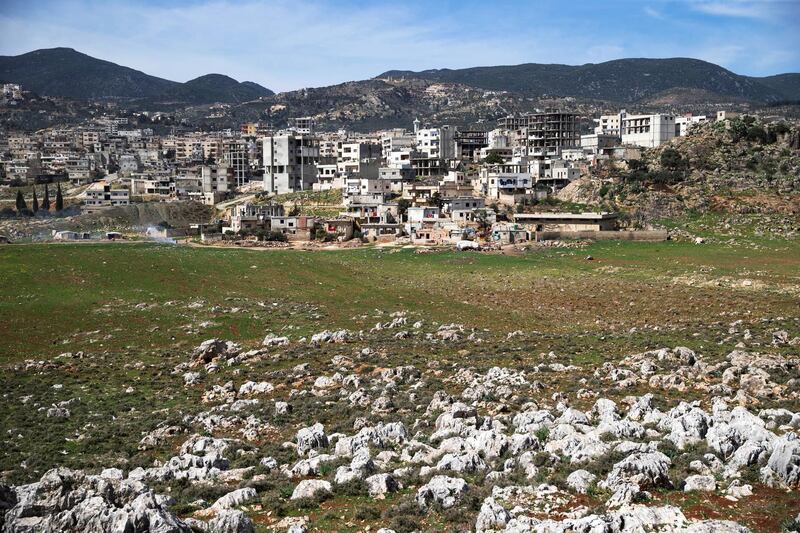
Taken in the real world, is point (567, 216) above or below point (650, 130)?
below

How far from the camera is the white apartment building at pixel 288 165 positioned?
11669cm

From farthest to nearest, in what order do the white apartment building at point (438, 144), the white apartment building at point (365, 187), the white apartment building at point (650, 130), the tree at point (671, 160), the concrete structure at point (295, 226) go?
1. the white apartment building at point (438, 144)
2. the white apartment building at point (650, 130)
3. the white apartment building at point (365, 187)
4. the tree at point (671, 160)
5. the concrete structure at point (295, 226)

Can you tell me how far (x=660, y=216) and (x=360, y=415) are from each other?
6841 cm

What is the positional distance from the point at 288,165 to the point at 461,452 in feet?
339

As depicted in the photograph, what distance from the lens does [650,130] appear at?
11962 centimetres

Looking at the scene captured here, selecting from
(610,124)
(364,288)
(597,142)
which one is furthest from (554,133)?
(364,288)

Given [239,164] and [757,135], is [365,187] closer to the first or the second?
[757,135]

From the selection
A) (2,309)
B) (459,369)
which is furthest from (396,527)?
(2,309)

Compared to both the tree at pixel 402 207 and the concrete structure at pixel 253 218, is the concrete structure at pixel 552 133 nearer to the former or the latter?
the tree at pixel 402 207

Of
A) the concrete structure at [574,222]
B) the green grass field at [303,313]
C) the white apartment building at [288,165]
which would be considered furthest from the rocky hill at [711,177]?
the white apartment building at [288,165]

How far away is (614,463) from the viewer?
1511cm

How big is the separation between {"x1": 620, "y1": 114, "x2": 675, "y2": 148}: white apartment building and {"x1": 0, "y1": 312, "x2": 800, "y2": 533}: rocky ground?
312 feet

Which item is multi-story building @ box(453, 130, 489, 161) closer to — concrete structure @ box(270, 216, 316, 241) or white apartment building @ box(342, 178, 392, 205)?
white apartment building @ box(342, 178, 392, 205)

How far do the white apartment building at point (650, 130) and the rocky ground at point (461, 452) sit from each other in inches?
3748
